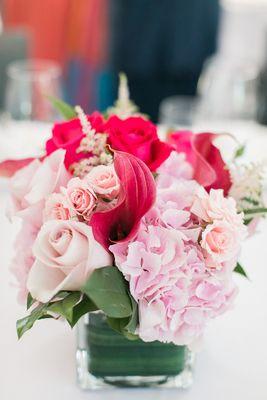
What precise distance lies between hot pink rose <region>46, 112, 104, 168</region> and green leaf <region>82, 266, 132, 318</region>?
166mm

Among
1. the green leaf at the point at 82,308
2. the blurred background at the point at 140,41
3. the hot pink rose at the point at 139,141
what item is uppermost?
the hot pink rose at the point at 139,141

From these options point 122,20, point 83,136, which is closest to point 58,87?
point 83,136

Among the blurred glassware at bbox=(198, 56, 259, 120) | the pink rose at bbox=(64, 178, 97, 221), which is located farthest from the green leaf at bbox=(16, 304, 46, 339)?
the blurred glassware at bbox=(198, 56, 259, 120)

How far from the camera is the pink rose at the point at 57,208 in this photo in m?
0.79

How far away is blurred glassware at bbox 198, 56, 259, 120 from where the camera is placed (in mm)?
1542

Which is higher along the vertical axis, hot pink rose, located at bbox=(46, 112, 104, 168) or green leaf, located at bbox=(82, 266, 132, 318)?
hot pink rose, located at bbox=(46, 112, 104, 168)

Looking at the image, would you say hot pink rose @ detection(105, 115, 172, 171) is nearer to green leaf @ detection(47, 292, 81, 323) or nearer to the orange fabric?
green leaf @ detection(47, 292, 81, 323)

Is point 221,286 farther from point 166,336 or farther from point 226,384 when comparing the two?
point 226,384

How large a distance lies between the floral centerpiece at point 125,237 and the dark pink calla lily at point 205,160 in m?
0.01

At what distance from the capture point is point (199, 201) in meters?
0.80

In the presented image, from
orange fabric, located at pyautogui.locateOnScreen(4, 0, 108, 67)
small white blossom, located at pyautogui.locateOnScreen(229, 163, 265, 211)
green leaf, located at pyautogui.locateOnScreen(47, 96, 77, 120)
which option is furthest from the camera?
orange fabric, located at pyautogui.locateOnScreen(4, 0, 108, 67)

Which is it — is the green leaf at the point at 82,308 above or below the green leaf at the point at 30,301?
above

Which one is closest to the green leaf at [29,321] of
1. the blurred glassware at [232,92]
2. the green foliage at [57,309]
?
the green foliage at [57,309]

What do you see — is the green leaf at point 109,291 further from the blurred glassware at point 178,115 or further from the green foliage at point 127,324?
the blurred glassware at point 178,115
